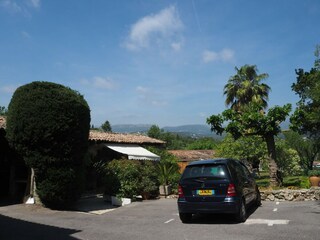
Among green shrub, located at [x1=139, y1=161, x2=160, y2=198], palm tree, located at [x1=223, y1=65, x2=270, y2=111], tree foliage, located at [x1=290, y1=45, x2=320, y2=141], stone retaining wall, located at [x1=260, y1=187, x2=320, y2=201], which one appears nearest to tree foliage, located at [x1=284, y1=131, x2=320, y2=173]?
palm tree, located at [x1=223, y1=65, x2=270, y2=111]

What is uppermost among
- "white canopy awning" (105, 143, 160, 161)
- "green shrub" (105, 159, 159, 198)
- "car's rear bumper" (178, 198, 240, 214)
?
"white canopy awning" (105, 143, 160, 161)

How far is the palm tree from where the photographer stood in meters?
31.2

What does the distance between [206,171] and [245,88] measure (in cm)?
2365

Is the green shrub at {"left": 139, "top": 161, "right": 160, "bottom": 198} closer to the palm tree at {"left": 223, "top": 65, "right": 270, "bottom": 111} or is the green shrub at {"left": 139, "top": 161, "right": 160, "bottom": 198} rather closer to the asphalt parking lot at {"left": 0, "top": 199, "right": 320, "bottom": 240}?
the asphalt parking lot at {"left": 0, "top": 199, "right": 320, "bottom": 240}

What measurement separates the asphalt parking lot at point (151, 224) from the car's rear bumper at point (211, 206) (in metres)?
0.37

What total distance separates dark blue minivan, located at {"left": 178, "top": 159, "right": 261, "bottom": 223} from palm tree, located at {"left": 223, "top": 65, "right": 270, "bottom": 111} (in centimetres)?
2239

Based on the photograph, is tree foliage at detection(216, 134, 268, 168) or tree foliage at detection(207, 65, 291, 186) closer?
tree foliage at detection(207, 65, 291, 186)

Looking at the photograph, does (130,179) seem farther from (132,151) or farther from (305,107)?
(305,107)

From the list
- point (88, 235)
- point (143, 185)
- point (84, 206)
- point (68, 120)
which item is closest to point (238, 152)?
point (143, 185)

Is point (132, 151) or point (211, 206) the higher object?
point (132, 151)

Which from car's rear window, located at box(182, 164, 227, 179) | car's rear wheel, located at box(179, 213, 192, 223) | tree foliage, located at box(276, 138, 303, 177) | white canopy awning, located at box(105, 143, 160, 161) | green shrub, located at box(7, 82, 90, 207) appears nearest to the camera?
car's rear window, located at box(182, 164, 227, 179)

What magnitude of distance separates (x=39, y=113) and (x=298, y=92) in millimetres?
12725

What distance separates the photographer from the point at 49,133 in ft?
36.4

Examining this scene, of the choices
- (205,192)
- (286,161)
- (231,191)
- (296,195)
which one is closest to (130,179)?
(205,192)
